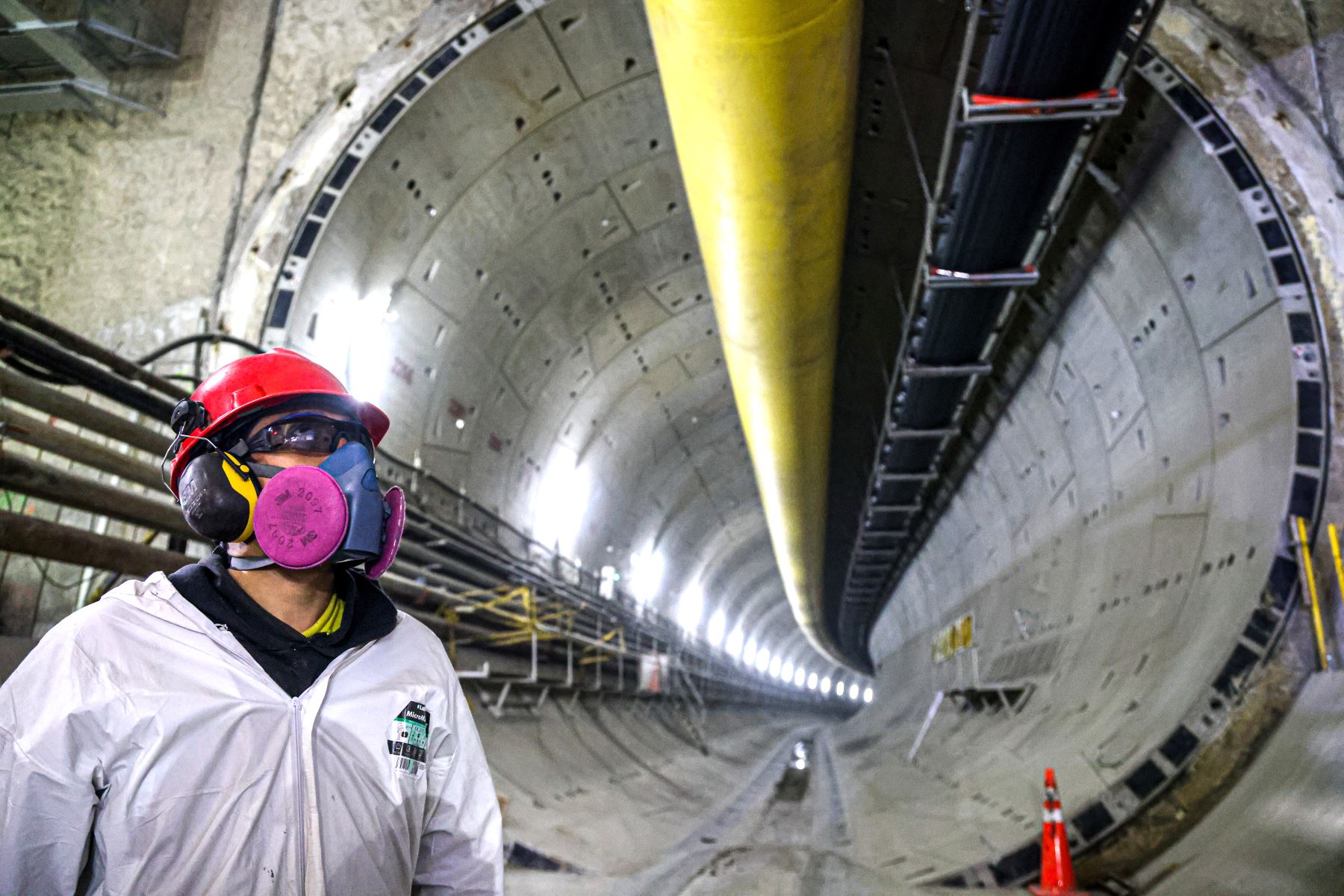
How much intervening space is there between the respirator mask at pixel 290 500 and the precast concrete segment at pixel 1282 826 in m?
3.32

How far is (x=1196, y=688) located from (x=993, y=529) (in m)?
6.93

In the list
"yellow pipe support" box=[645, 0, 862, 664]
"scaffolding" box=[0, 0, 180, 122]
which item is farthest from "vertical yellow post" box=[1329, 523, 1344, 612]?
"scaffolding" box=[0, 0, 180, 122]

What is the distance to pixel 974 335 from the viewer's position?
285 inches

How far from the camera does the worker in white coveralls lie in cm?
150

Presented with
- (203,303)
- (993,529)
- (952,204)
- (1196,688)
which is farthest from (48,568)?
(993,529)

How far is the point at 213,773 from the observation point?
1627 mm

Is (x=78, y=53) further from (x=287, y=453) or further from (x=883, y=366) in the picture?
(x=883, y=366)

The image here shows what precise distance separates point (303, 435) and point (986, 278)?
508 cm

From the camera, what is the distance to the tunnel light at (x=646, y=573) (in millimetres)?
14289

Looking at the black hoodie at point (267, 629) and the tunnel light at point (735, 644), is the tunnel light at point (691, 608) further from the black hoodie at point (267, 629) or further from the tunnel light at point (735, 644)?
the black hoodie at point (267, 629)

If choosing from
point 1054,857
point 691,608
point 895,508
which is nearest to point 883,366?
point 895,508

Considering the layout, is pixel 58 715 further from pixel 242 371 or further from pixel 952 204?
pixel 952 204

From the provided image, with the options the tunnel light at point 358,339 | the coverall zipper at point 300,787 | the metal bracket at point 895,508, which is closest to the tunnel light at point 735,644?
the metal bracket at point 895,508

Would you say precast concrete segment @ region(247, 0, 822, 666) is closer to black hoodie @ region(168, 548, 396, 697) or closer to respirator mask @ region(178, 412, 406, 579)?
respirator mask @ region(178, 412, 406, 579)
